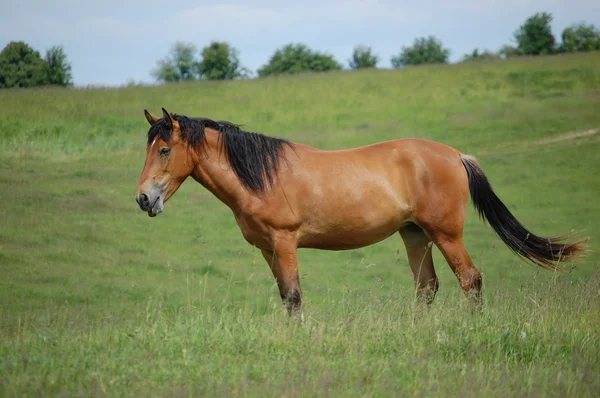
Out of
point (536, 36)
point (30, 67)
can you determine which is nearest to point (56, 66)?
point (30, 67)

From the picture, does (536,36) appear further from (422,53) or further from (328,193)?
(328,193)

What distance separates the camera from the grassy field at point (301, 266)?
5.58m

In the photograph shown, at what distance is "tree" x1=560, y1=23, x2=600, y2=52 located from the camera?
66812 mm

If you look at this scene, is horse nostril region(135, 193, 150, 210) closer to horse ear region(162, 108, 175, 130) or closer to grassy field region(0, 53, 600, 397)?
horse ear region(162, 108, 175, 130)

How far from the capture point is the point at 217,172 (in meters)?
8.12

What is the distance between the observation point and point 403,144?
29.1ft

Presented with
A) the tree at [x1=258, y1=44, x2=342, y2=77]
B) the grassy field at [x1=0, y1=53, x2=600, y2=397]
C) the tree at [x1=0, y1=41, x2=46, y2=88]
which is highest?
the tree at [x1=258, y1=44, x2=342, y2=77]

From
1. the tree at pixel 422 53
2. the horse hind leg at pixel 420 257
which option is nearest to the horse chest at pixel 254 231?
the horse hind leg at pixel 420 257

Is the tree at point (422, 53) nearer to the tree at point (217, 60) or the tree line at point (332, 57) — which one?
the tree line at point (332, 57)

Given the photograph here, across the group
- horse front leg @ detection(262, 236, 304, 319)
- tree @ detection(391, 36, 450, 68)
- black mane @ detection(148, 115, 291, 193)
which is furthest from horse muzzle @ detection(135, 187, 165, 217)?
tree @ detection(391, 36, 450, 68)

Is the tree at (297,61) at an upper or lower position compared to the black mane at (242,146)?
upper

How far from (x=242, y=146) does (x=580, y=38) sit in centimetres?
6791

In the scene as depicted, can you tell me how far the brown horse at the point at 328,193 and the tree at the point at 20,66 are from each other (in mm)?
12389

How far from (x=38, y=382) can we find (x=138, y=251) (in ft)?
34.8
